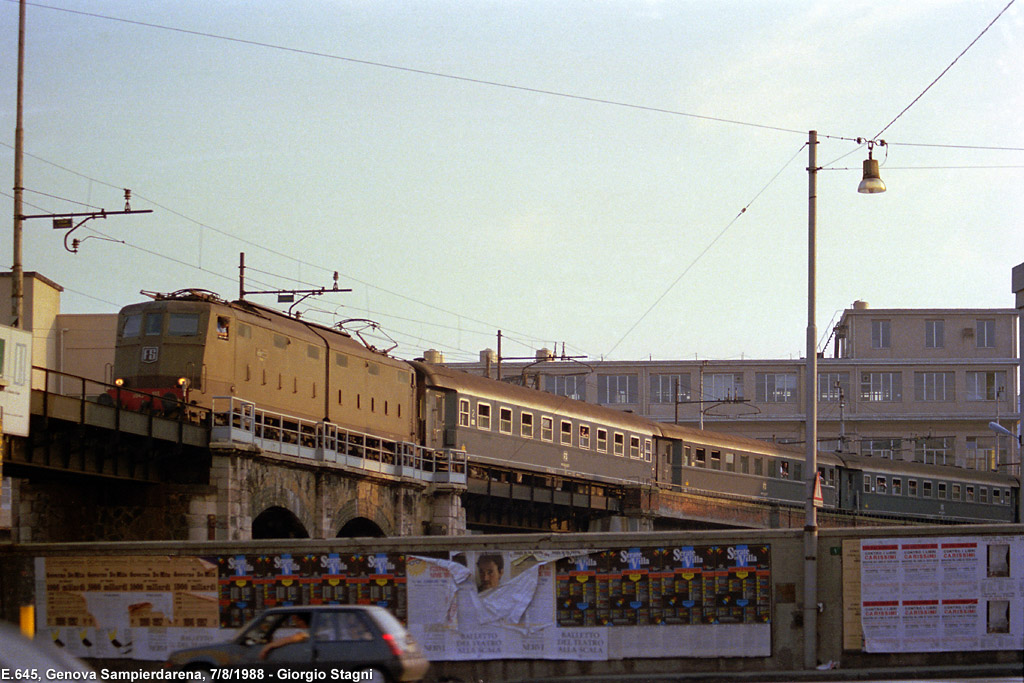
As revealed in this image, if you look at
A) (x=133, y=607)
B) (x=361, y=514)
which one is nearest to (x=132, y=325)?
(x=361, y=514)

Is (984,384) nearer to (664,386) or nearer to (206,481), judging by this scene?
(664,386)

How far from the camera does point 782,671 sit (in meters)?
20.7

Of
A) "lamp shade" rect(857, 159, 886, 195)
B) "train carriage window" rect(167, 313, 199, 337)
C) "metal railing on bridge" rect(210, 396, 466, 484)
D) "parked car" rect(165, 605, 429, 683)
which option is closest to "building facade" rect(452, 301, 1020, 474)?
"metal railing on bridge" rect(210, 396, 466, 484)

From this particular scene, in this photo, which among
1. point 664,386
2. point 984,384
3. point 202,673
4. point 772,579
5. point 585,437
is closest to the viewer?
point 202,673

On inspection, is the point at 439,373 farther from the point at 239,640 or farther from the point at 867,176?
the point at 239,640

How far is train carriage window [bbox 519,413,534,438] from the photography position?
151 feet

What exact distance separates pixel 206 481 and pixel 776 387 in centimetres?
7642

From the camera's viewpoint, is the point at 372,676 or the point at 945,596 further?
the point at 945,596

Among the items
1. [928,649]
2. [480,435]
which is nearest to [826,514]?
[480,435]

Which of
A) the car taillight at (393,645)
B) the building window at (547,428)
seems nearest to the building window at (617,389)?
the building window at (547,428)

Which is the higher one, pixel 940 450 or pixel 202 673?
pixel 940 450

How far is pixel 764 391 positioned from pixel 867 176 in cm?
7916

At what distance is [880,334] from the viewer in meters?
101

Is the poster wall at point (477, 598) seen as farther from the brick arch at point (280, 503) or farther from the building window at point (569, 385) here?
the building window at point (569, 385)
